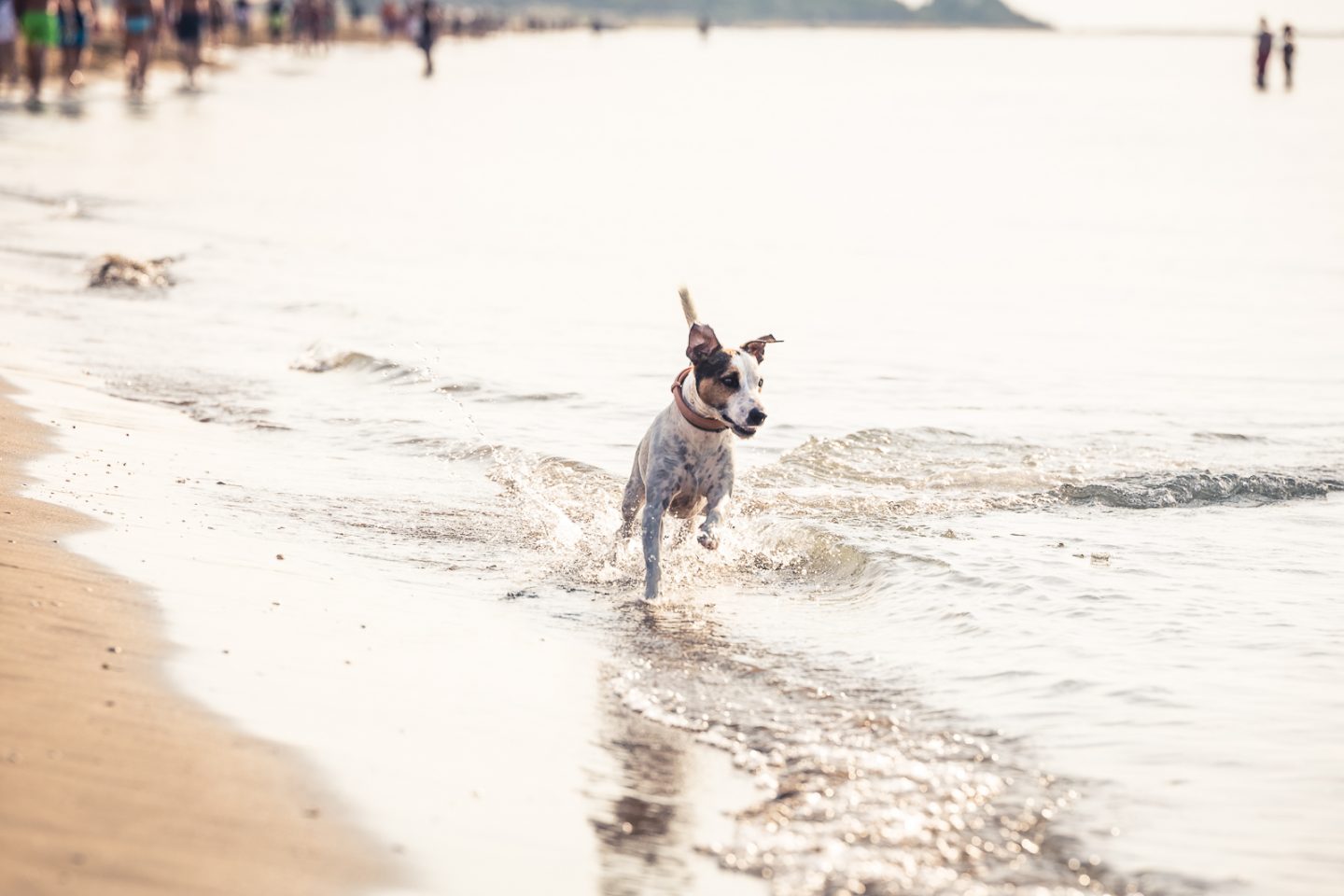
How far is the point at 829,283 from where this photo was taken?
60.7 ft

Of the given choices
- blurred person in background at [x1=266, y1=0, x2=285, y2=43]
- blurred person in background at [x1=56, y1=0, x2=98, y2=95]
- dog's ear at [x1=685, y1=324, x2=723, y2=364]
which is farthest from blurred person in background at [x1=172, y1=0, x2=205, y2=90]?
dog's ear at [x1=685, y1=324, x2=723, y2=364]

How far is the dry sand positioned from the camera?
12.6ft

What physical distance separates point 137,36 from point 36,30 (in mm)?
6211

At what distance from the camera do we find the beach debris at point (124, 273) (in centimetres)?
1492

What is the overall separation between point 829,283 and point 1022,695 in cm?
1283

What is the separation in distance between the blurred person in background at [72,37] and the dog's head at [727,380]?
28.8 m

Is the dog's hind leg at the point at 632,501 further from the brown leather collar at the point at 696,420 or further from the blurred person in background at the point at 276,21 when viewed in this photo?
the blurred person in background at the point at 276,21

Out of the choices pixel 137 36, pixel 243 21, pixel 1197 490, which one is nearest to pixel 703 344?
pixel 1197 490

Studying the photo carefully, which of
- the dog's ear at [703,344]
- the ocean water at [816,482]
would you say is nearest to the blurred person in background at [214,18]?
the ocean water at [816,482]

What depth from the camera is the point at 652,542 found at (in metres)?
7.47

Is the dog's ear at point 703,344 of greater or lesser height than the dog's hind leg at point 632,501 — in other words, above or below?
above

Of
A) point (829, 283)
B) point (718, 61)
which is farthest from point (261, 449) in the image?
point (718, 61)

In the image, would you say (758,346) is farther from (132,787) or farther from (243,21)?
(243,21)

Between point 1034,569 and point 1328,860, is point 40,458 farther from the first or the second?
point 1328,860
